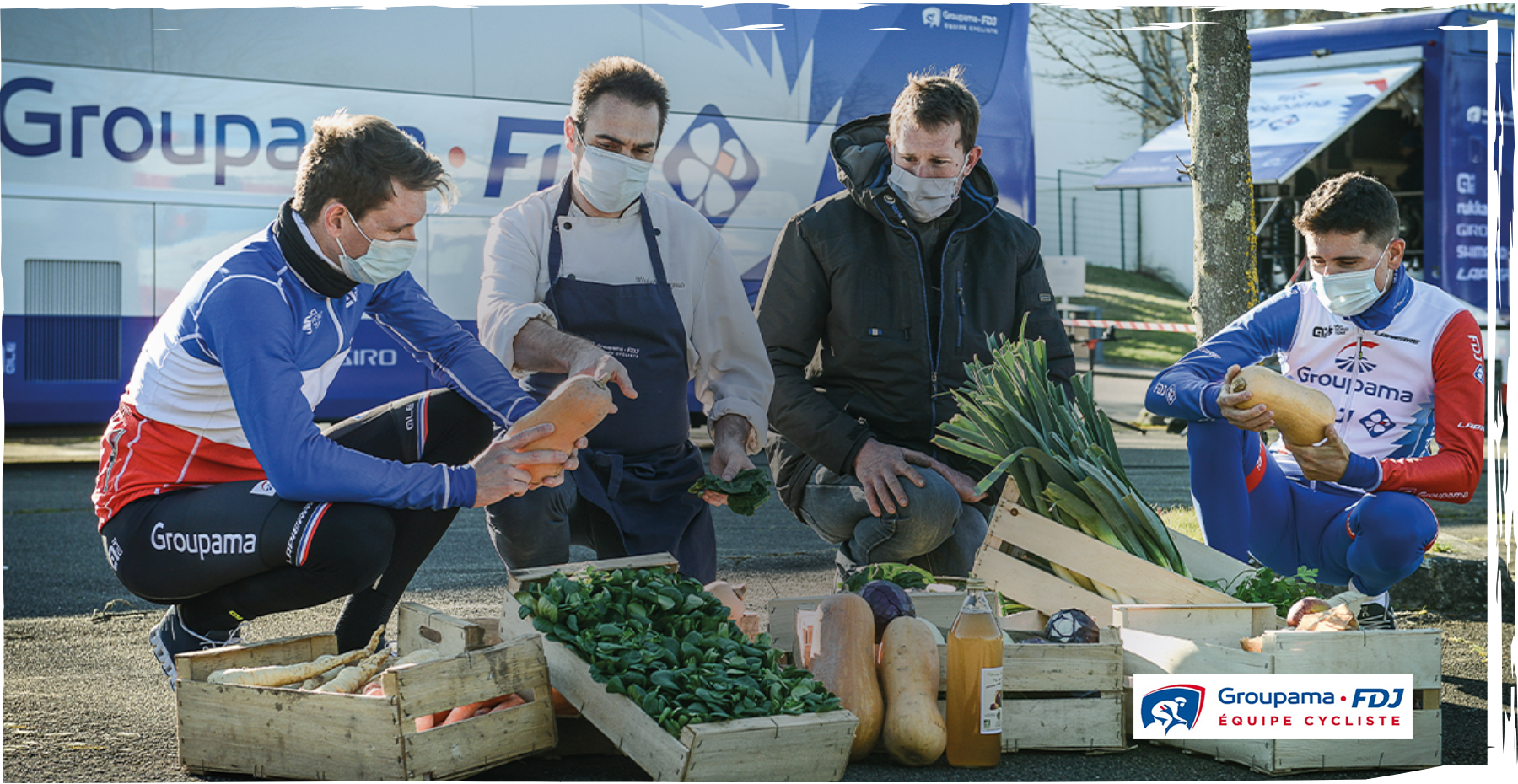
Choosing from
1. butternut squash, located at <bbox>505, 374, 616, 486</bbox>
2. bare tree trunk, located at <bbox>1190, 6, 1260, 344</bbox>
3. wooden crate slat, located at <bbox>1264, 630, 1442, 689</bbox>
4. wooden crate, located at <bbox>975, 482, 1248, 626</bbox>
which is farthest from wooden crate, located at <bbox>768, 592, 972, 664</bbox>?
bare tree trunk, located at <bbox>1190, 6, 1260, 344</bbox>

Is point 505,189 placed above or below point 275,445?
above

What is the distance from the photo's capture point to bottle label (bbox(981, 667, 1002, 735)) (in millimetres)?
2848

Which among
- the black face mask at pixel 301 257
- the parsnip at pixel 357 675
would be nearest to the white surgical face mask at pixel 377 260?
the black face mask at pixel 301 257

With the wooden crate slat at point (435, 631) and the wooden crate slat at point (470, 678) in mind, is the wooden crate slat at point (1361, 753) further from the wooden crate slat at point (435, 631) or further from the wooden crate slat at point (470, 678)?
the wooden crate slat at point (435, 631)

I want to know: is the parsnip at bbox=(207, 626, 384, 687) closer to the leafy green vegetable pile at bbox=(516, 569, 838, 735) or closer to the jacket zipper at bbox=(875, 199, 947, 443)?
the leafy green vegetable pile at bbox=(516, 569, 838, 735)

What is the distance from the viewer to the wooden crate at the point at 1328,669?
2.92m

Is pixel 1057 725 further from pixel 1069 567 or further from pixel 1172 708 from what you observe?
pixel 1069 567

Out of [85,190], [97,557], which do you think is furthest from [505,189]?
[97,557]

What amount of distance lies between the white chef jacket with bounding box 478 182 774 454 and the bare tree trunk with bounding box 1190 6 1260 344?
299 cm

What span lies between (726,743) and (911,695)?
0.60m

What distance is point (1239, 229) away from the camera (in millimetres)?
6051

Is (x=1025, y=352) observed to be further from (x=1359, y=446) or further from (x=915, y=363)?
(x=1359, y=446)

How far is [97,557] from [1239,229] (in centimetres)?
566

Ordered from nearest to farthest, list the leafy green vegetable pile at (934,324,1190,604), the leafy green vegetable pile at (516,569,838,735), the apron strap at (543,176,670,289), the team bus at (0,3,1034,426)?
1. the leafy green vegetable pile at (516,569,838,735)
2. the leafy green vegetable pile at (934,324,1190,604)
3. the apron strap at (543,176,670,289)
4. the team bus at (0,3,1034,426)
